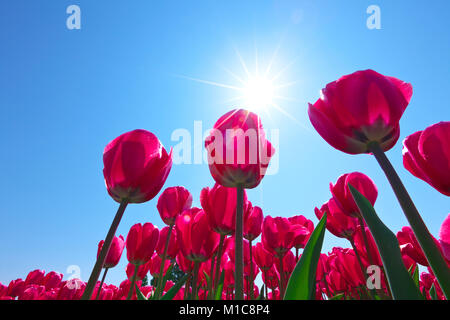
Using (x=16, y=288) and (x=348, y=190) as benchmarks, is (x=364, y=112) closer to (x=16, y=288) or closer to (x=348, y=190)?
(x=348, y=190)

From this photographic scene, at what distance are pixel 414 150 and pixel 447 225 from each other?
0.30 meters

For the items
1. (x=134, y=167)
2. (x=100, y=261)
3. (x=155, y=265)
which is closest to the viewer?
(x=100, y=261)

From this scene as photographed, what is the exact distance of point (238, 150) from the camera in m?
1.13

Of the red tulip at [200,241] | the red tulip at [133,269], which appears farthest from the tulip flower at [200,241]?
the red tulip at [133,269]

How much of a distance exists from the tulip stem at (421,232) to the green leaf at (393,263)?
0.18ft

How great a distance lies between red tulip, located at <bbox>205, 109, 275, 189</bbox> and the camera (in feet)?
3.65

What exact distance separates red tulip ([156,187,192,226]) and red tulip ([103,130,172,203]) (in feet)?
4.55

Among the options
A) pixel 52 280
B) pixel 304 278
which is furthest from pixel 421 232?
pixel 52 280

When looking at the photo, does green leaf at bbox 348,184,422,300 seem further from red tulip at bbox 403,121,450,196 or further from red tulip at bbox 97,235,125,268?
red tulip at bbox 97,235,125,268

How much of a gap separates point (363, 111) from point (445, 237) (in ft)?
1.76

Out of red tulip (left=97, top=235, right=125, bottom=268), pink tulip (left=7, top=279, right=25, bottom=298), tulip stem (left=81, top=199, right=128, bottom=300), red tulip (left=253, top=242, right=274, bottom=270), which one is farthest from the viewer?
pink tulip (left=7, top=279, right=25, bottom=298)

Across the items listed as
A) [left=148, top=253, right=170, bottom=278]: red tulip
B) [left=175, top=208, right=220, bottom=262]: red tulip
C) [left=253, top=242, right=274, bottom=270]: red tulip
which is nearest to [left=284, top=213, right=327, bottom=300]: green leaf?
[left=175, top=208, right=220, bottom=262]: red tulip
